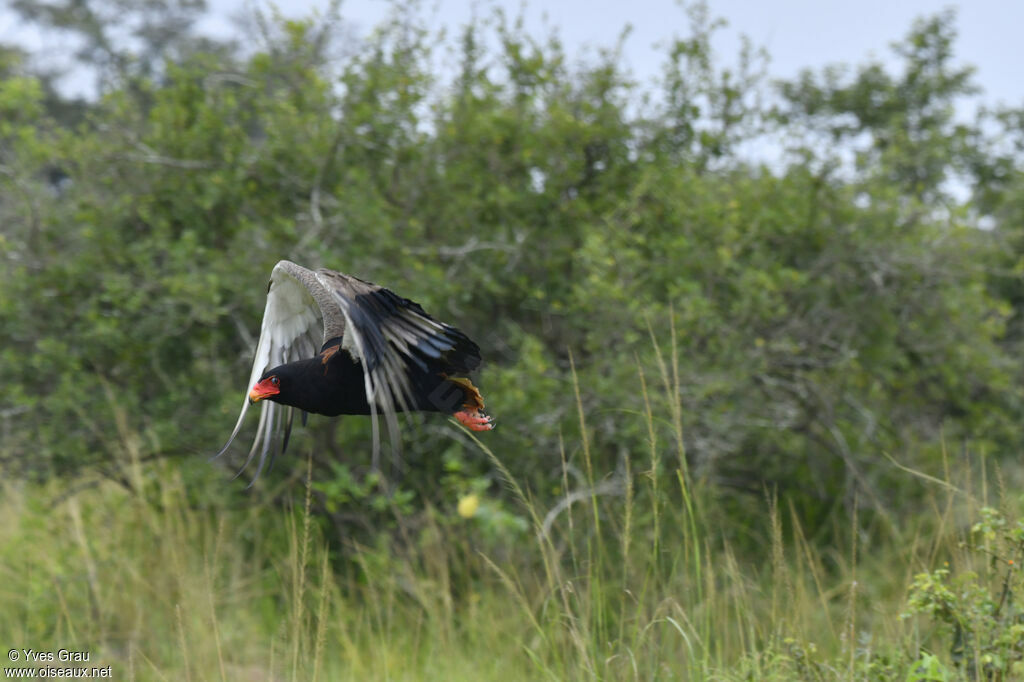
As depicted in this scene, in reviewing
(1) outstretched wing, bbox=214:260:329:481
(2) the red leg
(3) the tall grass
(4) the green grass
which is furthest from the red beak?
(3) the tall grass

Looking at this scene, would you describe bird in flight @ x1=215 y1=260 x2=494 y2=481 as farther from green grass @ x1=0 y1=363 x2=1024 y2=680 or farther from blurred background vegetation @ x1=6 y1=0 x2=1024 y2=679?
blurred background vegetation @ x1=6 y1=0 x2=1024 y2=679

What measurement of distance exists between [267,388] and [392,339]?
0.38 m

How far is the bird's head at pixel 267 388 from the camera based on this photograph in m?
2.52

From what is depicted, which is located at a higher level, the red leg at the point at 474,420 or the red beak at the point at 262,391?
the red beak at the point at 262,391

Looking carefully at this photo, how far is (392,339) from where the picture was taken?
243 cm

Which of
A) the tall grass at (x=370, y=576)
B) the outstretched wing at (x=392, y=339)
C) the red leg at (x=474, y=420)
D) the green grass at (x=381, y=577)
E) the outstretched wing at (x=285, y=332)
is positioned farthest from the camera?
the tall grass at (x=370, y=576)

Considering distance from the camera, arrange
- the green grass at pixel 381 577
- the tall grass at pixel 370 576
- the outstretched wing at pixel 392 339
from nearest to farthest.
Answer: the outstretched wing at pixel 392 339
the green grass at pixel 381 577
the tall grass at pixel 370 576

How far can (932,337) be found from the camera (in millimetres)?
5395

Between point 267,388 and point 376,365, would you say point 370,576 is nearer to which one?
point 267,388

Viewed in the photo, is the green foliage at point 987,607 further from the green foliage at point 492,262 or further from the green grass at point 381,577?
the green foliage at point 492,262

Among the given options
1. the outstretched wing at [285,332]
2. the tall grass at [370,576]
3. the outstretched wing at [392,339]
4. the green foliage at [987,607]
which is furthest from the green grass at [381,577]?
the outstretched wing at [392,339]

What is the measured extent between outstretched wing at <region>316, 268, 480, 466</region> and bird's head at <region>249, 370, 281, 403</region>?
20 centimetres

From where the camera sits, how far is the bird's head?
2.52 metres

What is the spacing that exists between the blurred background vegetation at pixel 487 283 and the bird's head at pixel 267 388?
184 cm
